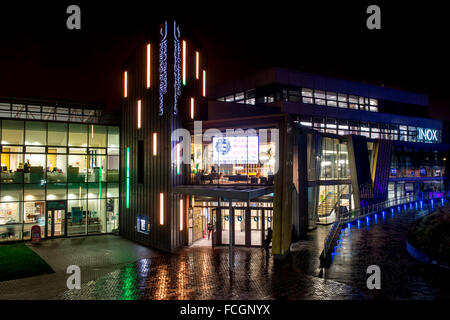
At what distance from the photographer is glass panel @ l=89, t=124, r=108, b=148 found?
862 inches

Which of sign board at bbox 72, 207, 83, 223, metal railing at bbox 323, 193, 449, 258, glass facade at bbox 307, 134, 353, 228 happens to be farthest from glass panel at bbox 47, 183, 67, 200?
metal railing at bbox 323, 193, 449, 258

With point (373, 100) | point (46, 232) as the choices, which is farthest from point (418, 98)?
point (46, 232)

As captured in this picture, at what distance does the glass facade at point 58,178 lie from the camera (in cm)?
1953

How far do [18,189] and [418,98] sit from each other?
46.7 m

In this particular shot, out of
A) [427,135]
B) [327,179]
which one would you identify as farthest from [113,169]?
[427,135]

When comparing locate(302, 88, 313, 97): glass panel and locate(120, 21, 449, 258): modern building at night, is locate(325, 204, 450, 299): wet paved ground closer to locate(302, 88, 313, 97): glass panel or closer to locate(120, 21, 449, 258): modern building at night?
locate(120, 21, 449, 258): modern building at night

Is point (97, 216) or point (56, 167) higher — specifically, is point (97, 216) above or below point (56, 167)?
below

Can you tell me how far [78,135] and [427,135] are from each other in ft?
143

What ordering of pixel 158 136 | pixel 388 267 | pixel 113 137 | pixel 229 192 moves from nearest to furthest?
pixel 388 267
pixel 229 192
pixel 158 136
pixel 113 137

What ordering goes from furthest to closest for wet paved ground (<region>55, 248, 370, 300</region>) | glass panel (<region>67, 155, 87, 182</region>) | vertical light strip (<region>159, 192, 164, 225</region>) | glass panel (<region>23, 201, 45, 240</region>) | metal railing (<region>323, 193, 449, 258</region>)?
glass panel (<region>67, 155, 87, 182</region>)
glass panel (<region>23, 201, 45, 240</region>)
vertical light strip (<region>159, 192, 164, 225</region>)
metal railing (<region>323, 193, 449, 258</region>)
wet paved ground (<region>55, 248, 370, 300</region>)

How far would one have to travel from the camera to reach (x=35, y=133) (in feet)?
66.8

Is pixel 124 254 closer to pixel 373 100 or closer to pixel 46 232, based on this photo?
pixel 46 232

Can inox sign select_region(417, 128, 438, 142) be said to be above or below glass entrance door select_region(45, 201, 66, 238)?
above

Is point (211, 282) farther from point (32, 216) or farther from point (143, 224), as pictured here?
point (32, 216)
